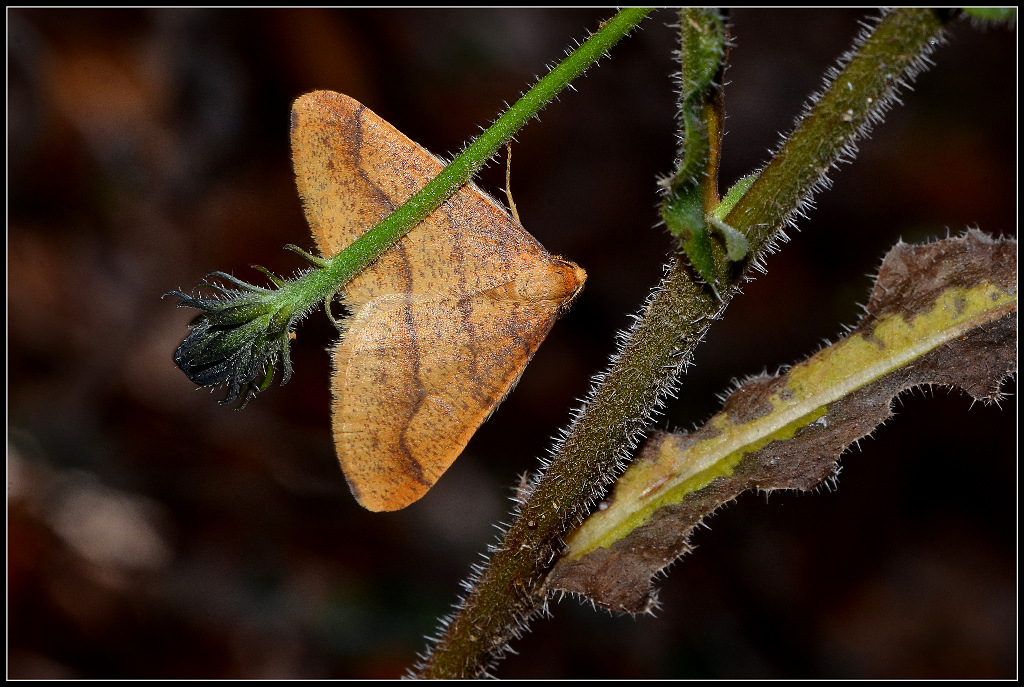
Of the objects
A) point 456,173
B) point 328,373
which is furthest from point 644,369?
point 328,373

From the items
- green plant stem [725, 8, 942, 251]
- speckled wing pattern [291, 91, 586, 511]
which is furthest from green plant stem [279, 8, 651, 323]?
green plant stem [725, 8, 942, 251]

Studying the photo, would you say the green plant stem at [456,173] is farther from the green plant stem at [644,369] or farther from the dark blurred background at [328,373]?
the dark blurred background at [328,373]

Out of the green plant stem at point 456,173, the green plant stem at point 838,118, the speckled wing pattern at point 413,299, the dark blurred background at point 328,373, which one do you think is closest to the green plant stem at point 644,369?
the green plant stem at point 838,118

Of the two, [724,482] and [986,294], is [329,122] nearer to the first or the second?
[724,482]

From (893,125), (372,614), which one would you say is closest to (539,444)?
(372,614)

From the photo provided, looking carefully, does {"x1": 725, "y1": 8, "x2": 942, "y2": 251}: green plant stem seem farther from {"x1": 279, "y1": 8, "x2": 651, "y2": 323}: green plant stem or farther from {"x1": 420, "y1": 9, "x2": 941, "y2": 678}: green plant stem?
{"x1": 279, "y1": 8, "x2": 651, "y2": 323}: green plant stem

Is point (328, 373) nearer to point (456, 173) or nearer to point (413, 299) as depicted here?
point (413, 299)
